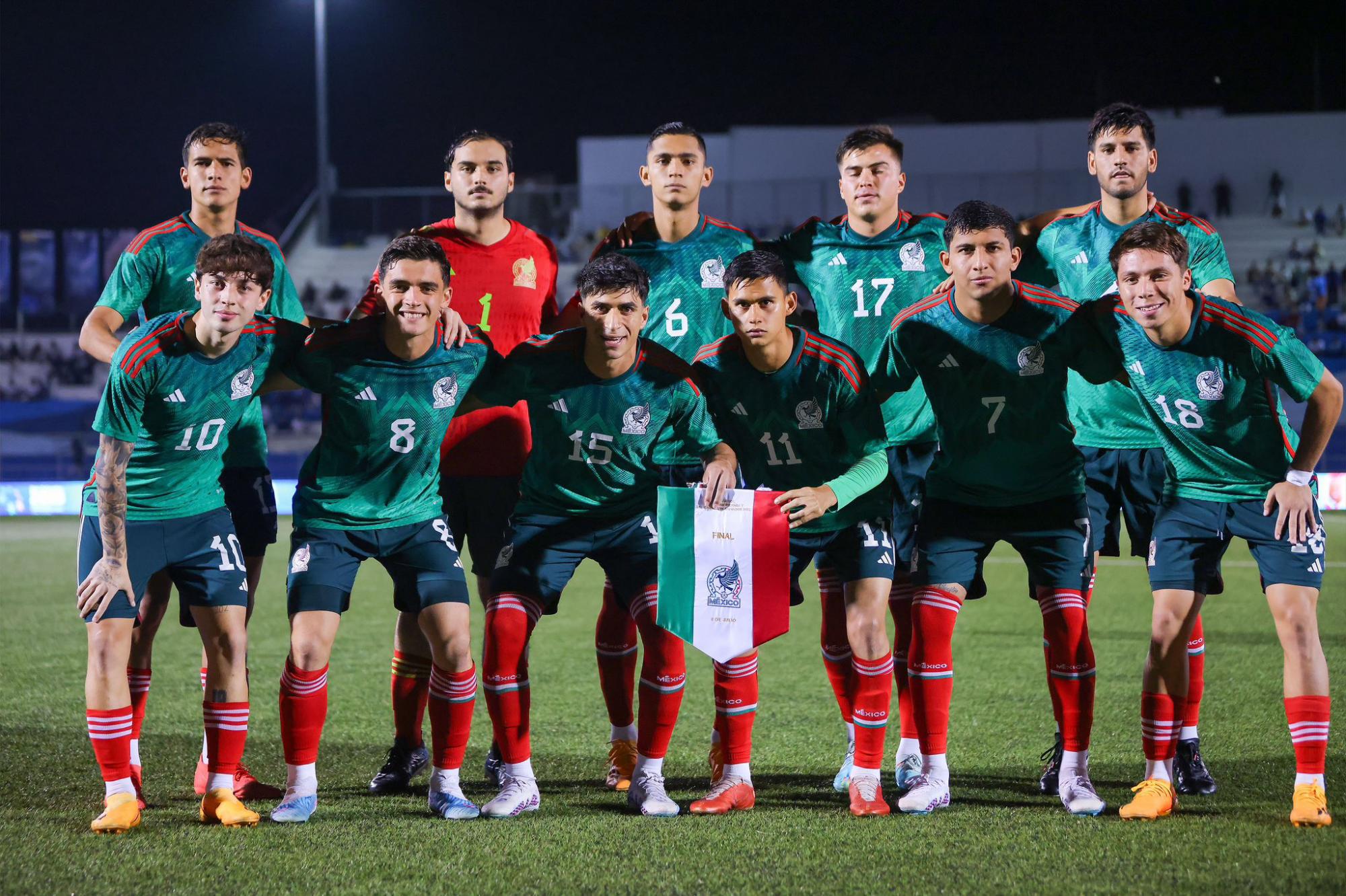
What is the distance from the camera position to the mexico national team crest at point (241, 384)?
425cm

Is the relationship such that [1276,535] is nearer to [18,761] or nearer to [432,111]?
[18,761]

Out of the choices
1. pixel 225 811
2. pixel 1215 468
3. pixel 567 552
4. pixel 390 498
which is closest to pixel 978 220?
pixel 1215 468

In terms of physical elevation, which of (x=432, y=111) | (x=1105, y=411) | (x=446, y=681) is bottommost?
(x=446, y=681)

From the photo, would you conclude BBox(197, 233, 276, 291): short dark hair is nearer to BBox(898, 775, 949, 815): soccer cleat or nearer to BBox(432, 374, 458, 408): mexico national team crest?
BBox(432, 374, 458, 408): mexico national team crest

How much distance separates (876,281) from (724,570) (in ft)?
4.64

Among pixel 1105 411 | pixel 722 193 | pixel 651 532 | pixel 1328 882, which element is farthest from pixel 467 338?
pixel 722 193

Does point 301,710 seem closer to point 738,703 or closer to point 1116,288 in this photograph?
point 738,703

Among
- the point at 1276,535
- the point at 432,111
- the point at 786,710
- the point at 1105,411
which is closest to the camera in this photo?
the point at 1276,535

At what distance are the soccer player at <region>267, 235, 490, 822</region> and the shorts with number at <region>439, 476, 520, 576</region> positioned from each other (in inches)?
18.8

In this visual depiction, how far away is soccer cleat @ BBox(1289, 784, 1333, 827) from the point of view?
155 inches

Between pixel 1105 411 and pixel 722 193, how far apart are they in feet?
73.8

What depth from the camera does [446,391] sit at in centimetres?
436

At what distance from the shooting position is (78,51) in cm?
2612

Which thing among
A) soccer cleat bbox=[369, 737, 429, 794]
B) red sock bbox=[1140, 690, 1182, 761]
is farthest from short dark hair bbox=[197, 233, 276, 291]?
red sock bbox=[1140, 690, 1182, 761]
